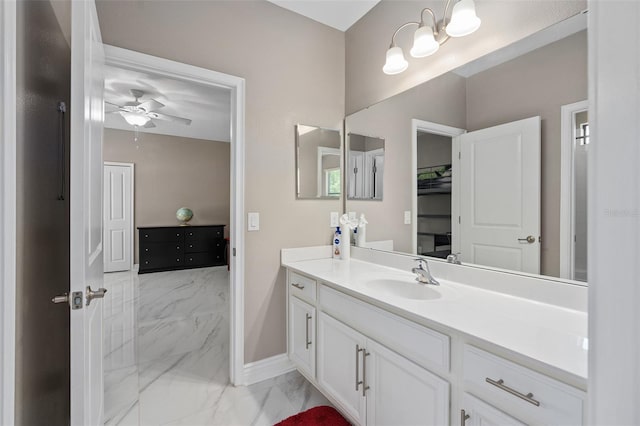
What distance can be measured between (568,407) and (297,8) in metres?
2.54

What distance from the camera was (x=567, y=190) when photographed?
121 centimetres

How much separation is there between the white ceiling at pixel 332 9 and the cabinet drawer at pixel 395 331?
1.93 meters

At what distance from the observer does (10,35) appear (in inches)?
29.5

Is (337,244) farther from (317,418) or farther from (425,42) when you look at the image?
(425,42)

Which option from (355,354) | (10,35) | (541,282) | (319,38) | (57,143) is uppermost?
(319,38)

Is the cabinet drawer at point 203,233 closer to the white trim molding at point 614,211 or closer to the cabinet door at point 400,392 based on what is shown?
the cabinet door at point 400,392

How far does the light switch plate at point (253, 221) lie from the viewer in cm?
209

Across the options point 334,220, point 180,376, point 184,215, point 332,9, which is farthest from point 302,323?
point 184,215

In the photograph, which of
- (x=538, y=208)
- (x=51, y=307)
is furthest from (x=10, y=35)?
(x=538, y=208)

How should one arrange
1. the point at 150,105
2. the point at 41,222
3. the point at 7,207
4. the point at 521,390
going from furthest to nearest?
the point at 150,105
the point at 41,222
the point at 521,390
the point at 7,207

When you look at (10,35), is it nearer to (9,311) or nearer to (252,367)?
(9,311)

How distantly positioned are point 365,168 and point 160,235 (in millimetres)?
4591

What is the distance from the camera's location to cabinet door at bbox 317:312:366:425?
1.46 meters

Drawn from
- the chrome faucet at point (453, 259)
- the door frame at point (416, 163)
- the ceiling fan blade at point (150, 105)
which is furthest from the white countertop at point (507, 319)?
the ceiling fan blade at point (150, 105)
